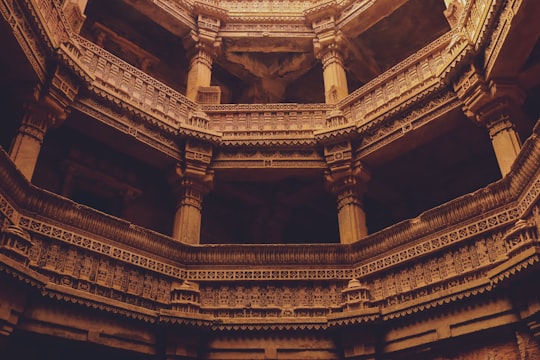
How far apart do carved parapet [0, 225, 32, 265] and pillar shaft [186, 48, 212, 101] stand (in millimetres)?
7379

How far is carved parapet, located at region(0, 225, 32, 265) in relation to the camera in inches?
274

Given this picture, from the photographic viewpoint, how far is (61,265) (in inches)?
314

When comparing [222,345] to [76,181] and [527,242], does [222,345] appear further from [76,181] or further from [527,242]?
[76,181]

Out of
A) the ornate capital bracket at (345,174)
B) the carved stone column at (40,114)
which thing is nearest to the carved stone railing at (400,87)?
the ornate capital bracket at (345,174)

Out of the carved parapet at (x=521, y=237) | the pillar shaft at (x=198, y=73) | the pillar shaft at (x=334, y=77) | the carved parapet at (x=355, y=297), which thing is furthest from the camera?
the pillar shaft at (x=198, y=73)

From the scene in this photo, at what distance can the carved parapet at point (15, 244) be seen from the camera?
696 centimetres

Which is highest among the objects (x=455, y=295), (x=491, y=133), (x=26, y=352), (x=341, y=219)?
(x=491, y=133)

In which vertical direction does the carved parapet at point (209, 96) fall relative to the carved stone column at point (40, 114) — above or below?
above

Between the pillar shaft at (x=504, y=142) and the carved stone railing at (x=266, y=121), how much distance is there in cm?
423

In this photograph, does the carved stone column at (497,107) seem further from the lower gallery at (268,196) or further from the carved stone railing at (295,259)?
the carved stone railing at (295,259)

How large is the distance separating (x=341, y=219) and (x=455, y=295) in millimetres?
3922

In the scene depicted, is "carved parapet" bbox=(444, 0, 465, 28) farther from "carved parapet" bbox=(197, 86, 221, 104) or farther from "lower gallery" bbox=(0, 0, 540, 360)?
"carved parapet" bbox=(197, 86, 221, 104)

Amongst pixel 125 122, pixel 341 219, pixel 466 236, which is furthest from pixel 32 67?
pixel 466 236

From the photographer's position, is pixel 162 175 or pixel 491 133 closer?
pixel 491 133
